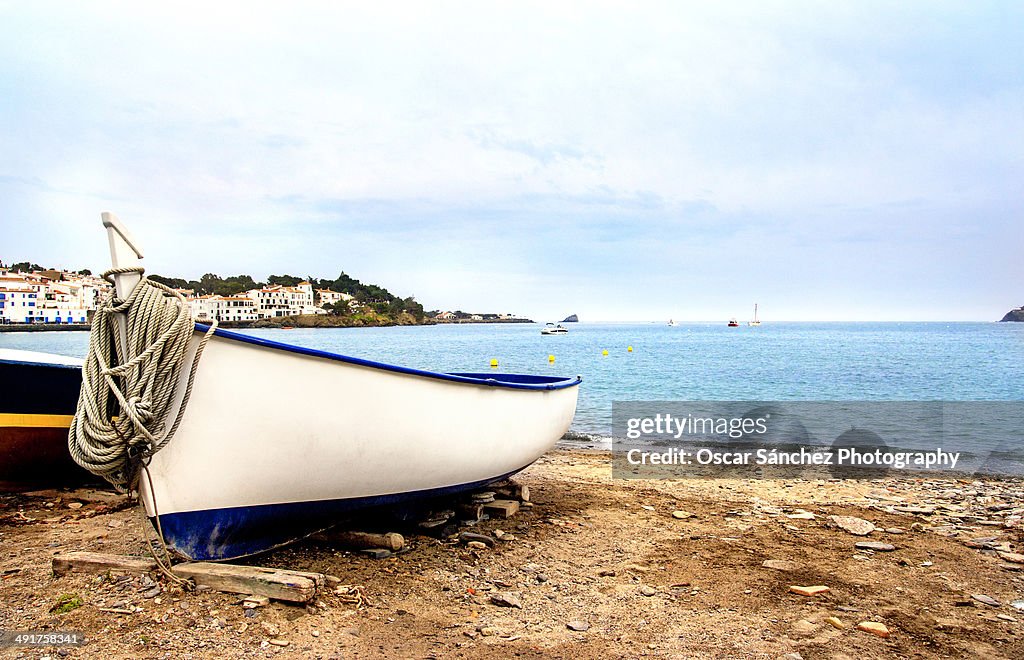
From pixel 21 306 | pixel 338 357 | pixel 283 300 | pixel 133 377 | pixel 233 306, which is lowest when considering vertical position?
pixel 133 377

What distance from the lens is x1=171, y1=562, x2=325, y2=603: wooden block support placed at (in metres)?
3.82

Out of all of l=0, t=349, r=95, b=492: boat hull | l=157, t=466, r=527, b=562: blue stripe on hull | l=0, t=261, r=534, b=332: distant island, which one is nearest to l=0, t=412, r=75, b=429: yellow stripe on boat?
l=0, t=349, r=95, b=492: boat hull

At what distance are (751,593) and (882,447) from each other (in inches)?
416

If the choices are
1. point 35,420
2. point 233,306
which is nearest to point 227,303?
point 233,306

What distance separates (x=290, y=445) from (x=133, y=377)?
3.25ft

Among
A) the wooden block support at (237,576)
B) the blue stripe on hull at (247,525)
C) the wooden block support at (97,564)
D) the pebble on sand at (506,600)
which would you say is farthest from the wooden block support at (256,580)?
the pebble on sand at (506,600)

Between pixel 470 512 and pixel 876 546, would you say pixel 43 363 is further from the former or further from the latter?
pixel 876 546

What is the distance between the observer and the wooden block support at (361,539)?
4.84 meters

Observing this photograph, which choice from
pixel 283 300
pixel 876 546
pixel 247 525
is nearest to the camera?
pixel 247 525

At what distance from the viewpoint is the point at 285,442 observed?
4.06 m

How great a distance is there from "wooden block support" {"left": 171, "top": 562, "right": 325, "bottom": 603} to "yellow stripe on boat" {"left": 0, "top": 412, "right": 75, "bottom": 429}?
3522 mm

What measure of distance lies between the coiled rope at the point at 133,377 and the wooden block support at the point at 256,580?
79 cm

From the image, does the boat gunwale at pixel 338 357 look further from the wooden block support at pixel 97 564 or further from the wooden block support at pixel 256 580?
the wooden block support at pixel 97 564

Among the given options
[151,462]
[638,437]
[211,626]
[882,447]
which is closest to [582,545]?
[211,626]
